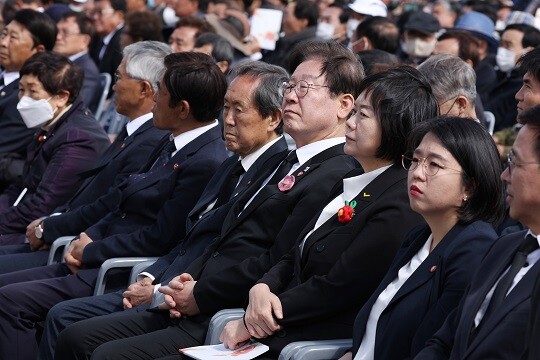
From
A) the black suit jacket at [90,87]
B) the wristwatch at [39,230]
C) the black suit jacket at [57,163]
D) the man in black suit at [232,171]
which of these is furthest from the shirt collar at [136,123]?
the black suit jacket at [90,87]

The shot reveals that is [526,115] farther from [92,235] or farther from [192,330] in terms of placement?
[92,235]

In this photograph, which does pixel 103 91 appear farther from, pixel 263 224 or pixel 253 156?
pixel 263 224

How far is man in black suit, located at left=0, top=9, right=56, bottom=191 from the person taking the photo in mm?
8027

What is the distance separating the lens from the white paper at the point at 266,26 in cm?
1247

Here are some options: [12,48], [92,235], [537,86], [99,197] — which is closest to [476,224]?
[537,86]

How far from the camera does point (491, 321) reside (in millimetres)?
3178

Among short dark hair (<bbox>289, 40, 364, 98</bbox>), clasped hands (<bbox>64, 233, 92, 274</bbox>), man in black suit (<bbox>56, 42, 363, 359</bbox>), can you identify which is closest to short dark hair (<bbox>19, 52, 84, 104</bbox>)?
clasped hands (<bbox>64, 233, 92, 274</bbox>)

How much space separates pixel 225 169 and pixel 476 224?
6.52ft

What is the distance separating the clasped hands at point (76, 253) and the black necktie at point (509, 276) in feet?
10.1

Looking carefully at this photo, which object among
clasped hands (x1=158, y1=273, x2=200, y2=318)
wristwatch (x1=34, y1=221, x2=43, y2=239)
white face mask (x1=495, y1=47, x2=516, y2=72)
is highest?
clasped hands (x1=158, y1=273, x2=200, y2=318)

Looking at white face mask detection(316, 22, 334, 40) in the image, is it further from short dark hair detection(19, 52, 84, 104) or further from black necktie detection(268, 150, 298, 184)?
black necktie detection(268, 150, 298, 184)

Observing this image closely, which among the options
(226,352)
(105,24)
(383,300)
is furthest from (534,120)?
(105,24)

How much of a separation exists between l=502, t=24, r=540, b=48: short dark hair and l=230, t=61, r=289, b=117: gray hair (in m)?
5.06

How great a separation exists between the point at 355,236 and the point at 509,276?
973 mm
